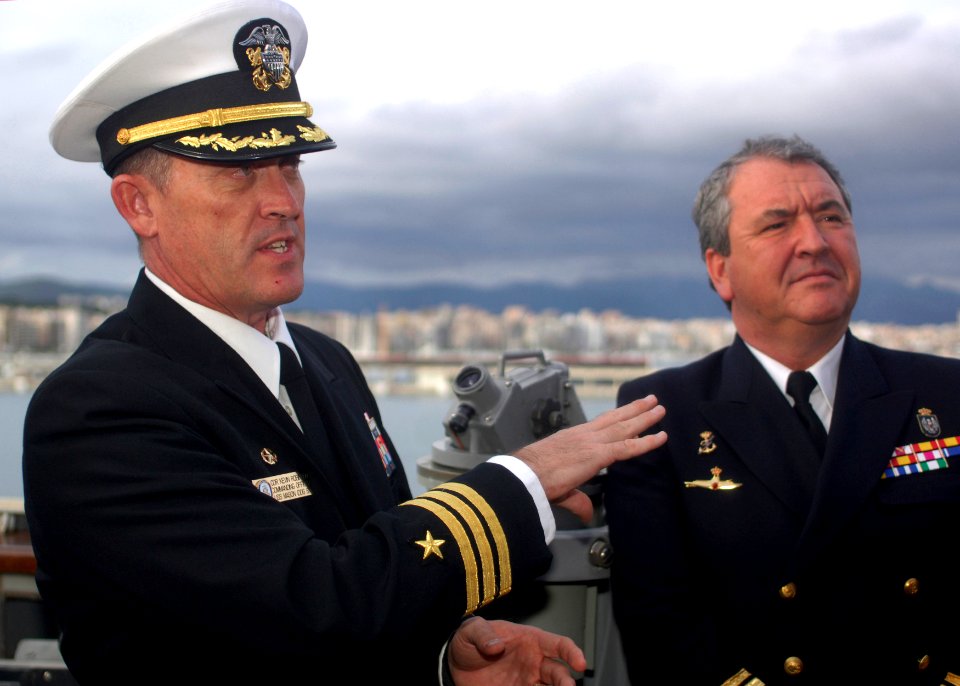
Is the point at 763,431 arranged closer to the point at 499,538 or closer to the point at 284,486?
the point at 499,538

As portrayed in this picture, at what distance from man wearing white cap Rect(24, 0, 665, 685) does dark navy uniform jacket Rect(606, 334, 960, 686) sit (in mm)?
576

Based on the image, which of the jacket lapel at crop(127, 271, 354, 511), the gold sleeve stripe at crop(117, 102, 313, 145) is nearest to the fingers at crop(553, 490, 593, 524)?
the jacket lapel at crop(127, 271, 354, 511)

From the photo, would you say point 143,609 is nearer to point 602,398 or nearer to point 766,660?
point 766,660

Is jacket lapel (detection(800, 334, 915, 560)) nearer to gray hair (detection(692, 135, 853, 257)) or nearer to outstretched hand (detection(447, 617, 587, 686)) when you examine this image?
gray hair (detection(692, 135, 853, 257))

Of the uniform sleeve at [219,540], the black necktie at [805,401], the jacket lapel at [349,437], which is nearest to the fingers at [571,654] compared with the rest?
the uniform sleeve at [219,540]

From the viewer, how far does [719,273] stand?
2230mm

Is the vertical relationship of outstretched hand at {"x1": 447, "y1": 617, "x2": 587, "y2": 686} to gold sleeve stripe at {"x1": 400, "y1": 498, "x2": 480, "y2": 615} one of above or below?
below

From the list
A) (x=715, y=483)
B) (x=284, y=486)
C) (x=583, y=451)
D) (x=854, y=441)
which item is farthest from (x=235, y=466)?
(x=854, y=441)

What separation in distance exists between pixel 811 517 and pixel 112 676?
1335mm

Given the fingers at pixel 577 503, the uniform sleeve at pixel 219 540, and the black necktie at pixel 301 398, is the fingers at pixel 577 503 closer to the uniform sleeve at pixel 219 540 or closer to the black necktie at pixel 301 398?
the uniform sleeve at pixel 219 540

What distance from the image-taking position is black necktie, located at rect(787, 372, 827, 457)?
6.81 feet

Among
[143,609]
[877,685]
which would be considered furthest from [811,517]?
[143,609]

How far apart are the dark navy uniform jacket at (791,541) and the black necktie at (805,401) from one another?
41 millimetres

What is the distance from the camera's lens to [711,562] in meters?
1.97
